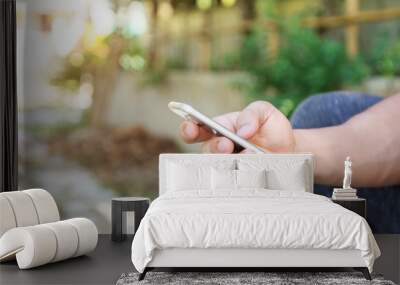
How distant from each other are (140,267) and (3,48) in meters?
3.21

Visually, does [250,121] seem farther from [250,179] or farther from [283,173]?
[250,179]

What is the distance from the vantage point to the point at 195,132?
679 centimetres

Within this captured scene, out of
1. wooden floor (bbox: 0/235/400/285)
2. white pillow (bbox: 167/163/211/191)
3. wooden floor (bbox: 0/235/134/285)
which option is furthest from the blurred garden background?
wooden floor (bbox: 0/235/134/285)

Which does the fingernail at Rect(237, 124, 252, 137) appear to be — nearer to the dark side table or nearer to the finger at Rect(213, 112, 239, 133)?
the finger at Rect(213, 112, 239, 133)

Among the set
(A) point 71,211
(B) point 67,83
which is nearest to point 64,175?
(A) point 71,211

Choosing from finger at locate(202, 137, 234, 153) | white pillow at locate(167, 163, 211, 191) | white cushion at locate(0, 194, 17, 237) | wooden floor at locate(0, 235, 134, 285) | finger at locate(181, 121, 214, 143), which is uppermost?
finger at locate(181, 121, 214, 143)

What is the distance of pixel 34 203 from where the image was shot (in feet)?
18.1

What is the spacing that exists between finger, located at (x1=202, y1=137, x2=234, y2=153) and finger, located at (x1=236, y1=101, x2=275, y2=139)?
125mm

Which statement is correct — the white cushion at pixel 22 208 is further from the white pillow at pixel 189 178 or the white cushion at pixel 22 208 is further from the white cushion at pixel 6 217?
the white pillow at pixel 189 178

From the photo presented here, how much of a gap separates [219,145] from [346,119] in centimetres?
117

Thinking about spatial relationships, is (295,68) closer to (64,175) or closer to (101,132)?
(101,132)

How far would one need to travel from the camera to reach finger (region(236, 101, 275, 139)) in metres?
6.48

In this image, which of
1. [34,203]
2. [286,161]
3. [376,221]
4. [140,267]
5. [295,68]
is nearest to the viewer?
[140,267]

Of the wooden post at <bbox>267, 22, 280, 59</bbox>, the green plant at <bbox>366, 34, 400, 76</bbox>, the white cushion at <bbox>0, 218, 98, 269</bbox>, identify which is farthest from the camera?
the wooden post at <bbox>267, 22, 280, 59</bbox>
